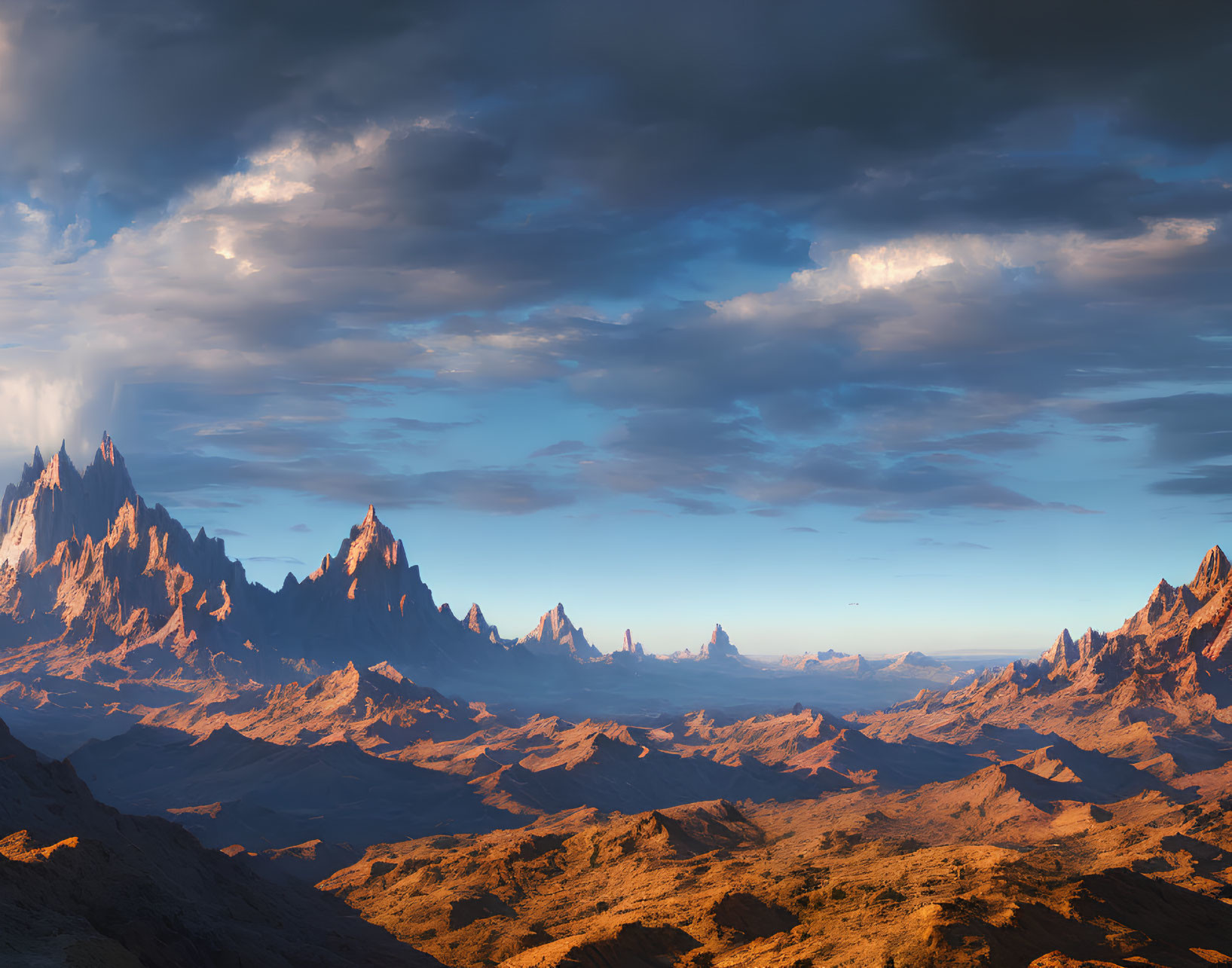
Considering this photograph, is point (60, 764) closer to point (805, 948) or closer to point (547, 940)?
point (547, 940)

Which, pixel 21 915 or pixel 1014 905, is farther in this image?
pixel 1014 905

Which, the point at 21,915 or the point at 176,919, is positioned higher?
the point at 21,915

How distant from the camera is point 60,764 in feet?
555

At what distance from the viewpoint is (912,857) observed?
191500 millimetres

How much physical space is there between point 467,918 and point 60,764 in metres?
75.7

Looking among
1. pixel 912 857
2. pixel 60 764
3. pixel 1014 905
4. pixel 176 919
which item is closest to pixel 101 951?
pixel 176 919

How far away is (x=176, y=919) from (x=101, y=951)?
3252cm

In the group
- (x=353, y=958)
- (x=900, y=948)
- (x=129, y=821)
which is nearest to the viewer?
(x=900, y=948)

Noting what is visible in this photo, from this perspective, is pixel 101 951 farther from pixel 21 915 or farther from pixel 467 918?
pixel 467 918

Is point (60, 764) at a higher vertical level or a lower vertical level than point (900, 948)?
higher

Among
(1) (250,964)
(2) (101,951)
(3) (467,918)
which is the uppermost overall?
(2) (101,951)

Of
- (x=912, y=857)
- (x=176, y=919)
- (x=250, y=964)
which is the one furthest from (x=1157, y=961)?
(x=176, y=919)

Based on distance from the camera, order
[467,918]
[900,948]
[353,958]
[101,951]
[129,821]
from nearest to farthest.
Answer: [101,951]
[900,948]
[353,958]
[129,821]
[467,918]

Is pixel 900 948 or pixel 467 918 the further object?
pixel 467 918
